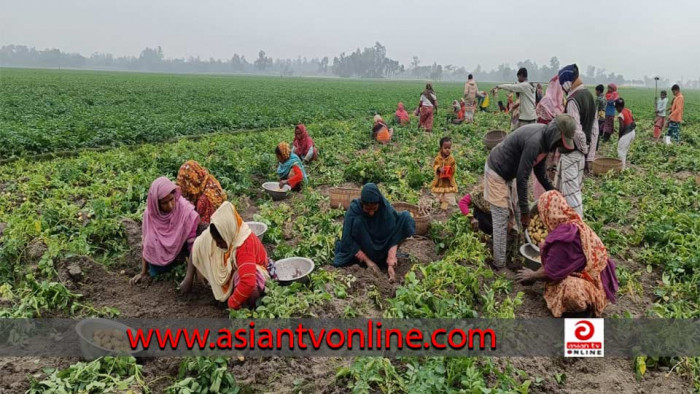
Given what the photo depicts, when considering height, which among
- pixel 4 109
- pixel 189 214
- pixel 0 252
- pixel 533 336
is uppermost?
pixel 4 109

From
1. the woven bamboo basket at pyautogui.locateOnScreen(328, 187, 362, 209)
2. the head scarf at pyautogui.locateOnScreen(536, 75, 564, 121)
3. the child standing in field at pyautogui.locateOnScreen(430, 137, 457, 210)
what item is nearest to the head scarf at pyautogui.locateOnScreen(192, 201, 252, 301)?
the woven bamboo basket at pyautogui.locateOnScreen(328, 187, 362, 209)

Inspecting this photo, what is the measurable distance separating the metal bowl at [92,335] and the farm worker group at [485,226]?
824mm

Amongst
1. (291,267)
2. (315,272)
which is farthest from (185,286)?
(315,272)

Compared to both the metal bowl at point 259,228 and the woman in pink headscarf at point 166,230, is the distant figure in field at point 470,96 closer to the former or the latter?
the metal bowl at point 259,228

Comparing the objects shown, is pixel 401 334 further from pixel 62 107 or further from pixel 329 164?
pixel 62 107

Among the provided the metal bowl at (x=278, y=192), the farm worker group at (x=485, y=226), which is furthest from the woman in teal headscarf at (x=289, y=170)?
the farm worker group at (x=485, y=226)

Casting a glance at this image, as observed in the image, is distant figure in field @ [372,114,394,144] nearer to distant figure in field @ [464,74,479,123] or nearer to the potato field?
the potato field

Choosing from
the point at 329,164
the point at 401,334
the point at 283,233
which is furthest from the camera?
the point at 329,164

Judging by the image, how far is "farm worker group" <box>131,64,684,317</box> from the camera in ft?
12.5

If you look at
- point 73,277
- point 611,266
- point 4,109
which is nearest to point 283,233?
point 73,277

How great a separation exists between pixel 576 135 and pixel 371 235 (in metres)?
2.62

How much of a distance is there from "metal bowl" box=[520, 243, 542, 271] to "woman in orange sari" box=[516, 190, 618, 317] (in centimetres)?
56

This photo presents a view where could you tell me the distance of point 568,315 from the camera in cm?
398

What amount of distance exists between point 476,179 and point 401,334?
633 cm
